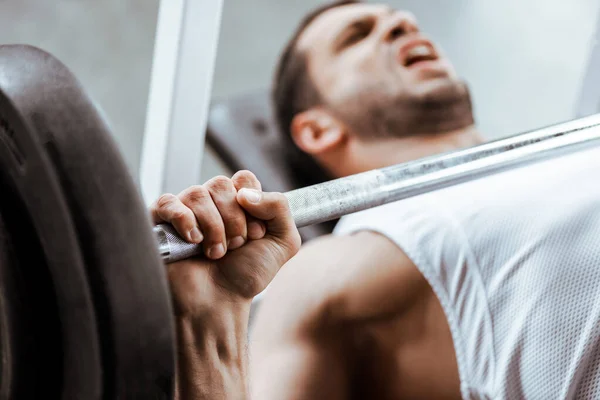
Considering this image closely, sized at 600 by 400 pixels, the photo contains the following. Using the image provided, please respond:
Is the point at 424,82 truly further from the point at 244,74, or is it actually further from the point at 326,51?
the point at 244,74

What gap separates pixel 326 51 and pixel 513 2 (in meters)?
1.01

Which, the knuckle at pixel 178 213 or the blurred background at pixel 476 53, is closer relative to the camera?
the knuckle at pixel 178 213

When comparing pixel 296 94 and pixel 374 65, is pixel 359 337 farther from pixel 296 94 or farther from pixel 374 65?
pixel 296 94

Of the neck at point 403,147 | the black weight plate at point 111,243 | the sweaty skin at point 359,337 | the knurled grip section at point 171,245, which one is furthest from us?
the neck at point 403,147

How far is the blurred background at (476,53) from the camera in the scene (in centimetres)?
210

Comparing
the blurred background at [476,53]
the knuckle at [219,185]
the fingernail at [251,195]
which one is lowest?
the fingernail at [251,195]

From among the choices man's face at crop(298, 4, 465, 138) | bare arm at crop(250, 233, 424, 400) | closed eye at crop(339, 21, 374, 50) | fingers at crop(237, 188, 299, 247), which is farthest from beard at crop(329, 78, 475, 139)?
fingers at crop(237, 188, 299, 247)

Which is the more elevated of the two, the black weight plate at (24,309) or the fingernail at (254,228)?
the fingernail at (254,228)

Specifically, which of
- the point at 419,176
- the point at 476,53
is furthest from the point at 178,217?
the point at 476,53

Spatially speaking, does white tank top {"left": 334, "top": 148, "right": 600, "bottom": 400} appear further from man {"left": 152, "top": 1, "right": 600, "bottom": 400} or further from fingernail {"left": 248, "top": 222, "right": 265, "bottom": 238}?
fingernail {"left": 248, "top": 222, "right": 265, "bottom": 238}

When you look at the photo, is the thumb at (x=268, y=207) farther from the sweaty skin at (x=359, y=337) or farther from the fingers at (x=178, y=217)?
the sweaty skin at (x=359, y=337)

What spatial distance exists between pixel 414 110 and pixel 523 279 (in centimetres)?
69

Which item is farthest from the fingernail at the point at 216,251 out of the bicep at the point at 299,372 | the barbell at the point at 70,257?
the bicep at the point at 299,372

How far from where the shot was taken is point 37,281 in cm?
48
